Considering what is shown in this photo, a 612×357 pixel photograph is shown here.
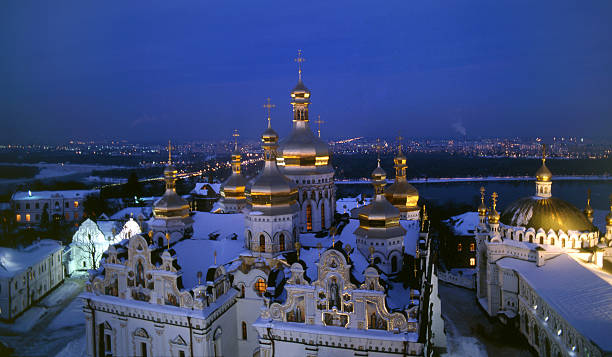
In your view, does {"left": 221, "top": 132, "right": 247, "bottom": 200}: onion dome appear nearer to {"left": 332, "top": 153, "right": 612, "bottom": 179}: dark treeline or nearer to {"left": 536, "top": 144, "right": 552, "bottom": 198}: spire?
{"left": 536, "top": 144, "right": 552, "bottom": 198}: spire

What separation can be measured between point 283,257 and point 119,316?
20.0 ft

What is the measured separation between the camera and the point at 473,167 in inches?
3516

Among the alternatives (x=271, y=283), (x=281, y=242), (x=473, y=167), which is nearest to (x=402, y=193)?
(x=281, y=242)

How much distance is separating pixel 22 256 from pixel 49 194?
59.9 ft

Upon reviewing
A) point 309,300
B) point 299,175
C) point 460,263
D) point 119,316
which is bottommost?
point 460,263

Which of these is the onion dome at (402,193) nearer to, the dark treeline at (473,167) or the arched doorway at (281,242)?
the arched doorway at (281,242)

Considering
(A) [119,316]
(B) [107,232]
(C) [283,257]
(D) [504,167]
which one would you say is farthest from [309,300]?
(D) [504,167]

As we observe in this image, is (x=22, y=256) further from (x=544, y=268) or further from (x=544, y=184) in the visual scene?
(x=544, y=184)

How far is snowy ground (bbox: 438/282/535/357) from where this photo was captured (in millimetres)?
17344

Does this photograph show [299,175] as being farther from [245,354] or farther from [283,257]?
[245,354]

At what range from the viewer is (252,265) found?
15227mm

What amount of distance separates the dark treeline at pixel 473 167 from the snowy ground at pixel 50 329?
204 feet

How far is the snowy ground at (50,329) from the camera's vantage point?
17750mm

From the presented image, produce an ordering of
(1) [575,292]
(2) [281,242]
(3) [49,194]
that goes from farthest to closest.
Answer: (3) [49,194], (2) [281,242], (1) [575,292]
